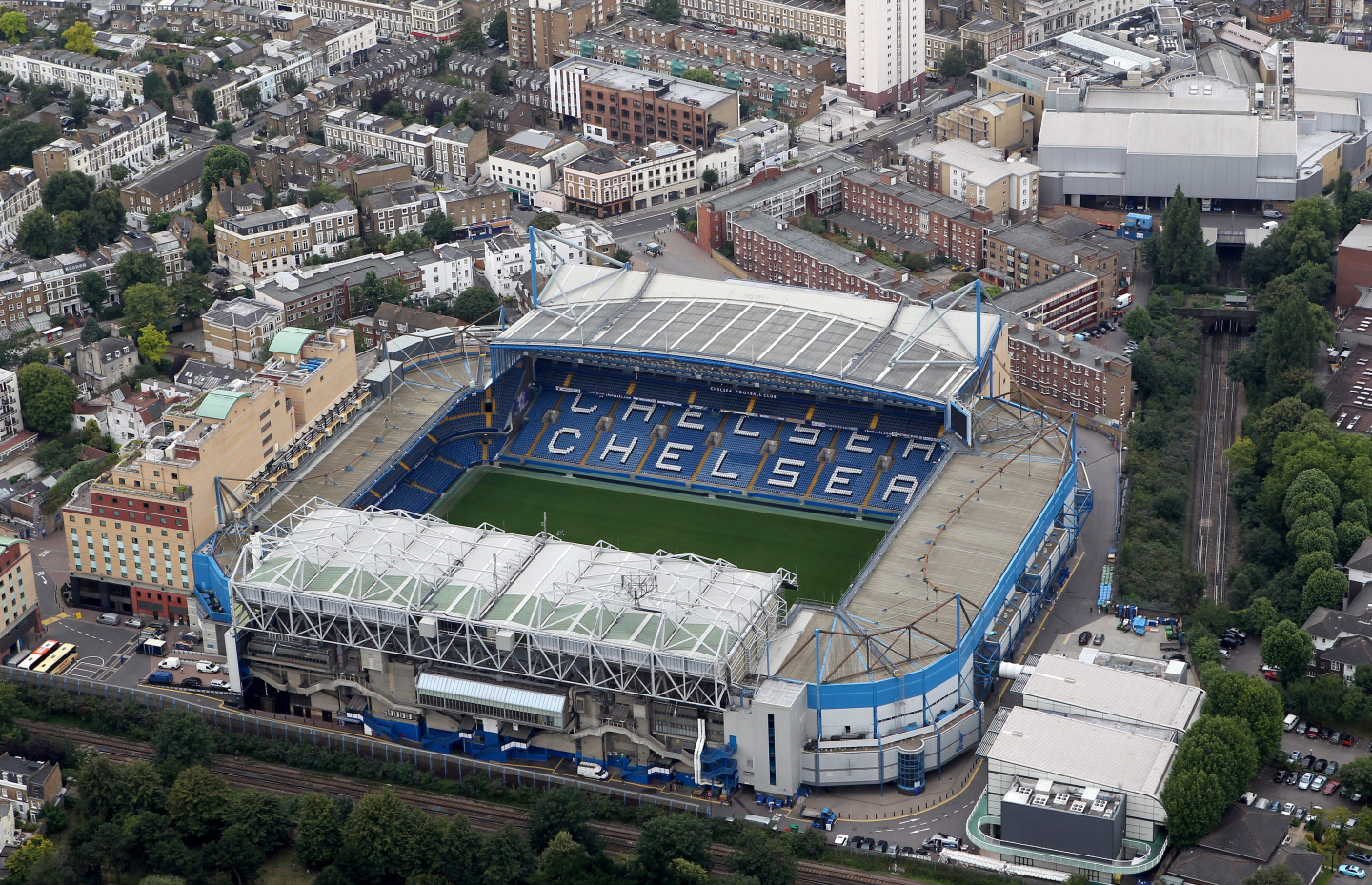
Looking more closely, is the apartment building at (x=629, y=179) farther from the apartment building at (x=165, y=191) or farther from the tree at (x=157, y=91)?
the tree at (x=157, y=91)

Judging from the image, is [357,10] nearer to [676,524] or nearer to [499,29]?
[499,29]

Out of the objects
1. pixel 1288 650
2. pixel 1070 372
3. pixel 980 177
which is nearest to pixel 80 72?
pixel 980 177

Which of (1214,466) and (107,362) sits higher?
(107,362)

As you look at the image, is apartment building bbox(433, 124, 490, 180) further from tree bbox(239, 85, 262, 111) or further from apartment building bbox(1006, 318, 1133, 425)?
apartment building bbox(1006, 318, 1133, 425)

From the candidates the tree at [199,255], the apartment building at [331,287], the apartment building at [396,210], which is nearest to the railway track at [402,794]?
the apartment building at [331,287]

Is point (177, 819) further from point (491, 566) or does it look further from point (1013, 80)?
point (1013, 80)

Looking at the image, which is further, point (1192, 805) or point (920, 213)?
→ point (920, 213)

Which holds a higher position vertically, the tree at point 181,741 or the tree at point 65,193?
the tree at point 65,193
